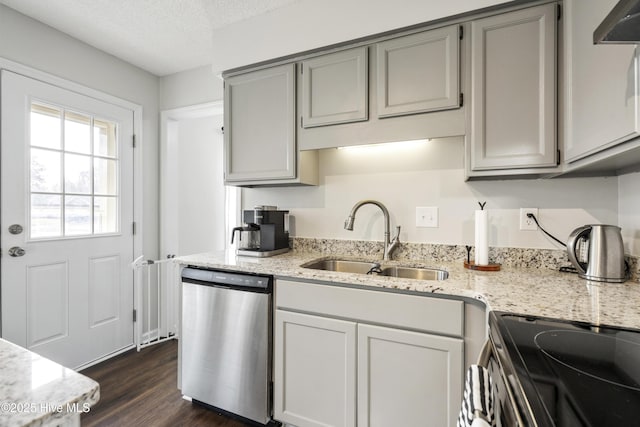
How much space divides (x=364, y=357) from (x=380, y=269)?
1.65 ft

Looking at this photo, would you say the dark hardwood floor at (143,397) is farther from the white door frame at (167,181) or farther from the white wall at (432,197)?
the white wall at (432,197)

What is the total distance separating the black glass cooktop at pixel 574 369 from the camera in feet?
1.59

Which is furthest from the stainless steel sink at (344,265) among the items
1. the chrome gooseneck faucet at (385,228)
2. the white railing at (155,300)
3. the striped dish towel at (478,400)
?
the white railing at (155,300)

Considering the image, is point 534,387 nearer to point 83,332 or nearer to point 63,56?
point 83,332

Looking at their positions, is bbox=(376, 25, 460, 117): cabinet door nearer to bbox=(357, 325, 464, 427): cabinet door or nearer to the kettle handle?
the kettle handle

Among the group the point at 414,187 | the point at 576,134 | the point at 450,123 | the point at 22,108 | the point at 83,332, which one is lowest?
the point at 83,332

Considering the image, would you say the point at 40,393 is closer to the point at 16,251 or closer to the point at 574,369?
the point at 574,369

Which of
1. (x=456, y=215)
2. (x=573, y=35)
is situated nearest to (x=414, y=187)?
(x=456, y=215)

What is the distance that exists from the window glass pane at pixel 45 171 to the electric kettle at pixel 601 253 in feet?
10.2

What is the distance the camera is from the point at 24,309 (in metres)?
1.92

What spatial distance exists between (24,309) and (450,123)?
2832 mm

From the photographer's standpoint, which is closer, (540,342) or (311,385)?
(540,342)

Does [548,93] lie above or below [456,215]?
above

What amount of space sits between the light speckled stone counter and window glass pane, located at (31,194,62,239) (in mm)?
1869
